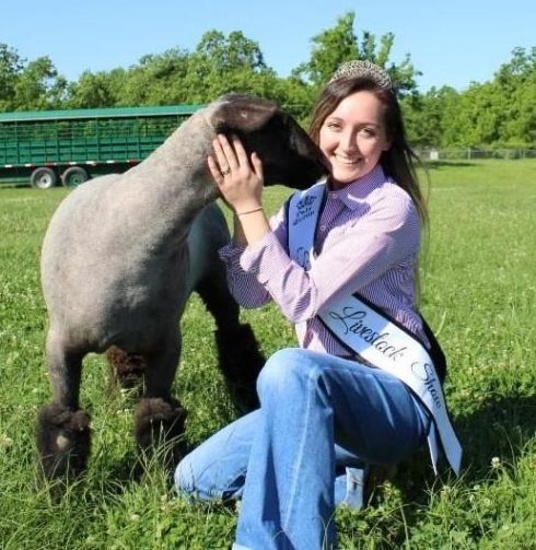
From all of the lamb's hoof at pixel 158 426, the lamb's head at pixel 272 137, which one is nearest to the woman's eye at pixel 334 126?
the lamb's head at pixel 272 137

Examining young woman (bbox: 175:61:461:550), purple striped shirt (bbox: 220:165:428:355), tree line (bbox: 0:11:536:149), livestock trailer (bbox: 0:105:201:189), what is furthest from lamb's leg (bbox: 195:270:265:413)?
tree line (bbox: 0:11:536:149)

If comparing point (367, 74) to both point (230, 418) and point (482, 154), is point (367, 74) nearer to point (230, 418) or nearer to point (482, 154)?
point (230, 418)

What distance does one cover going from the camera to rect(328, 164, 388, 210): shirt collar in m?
3.66

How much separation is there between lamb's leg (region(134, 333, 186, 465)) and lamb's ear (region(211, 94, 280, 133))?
38.0 inches

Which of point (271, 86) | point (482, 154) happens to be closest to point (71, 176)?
point (271, 86)

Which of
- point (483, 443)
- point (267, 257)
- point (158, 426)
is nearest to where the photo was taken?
point (267, 257)

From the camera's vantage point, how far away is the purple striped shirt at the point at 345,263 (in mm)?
3312

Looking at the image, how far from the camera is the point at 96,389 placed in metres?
5.16

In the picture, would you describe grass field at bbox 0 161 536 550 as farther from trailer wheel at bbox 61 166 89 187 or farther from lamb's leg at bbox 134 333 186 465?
trailer wheel at bbox 61 166 89 187

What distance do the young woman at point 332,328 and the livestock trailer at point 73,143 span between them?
3113 cm

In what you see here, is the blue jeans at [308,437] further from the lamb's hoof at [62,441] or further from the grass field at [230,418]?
the lamb's hoof at [62,441]

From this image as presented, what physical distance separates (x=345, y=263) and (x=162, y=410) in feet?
3.55

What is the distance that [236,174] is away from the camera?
3.36m

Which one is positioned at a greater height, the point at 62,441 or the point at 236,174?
the point at 236,174
